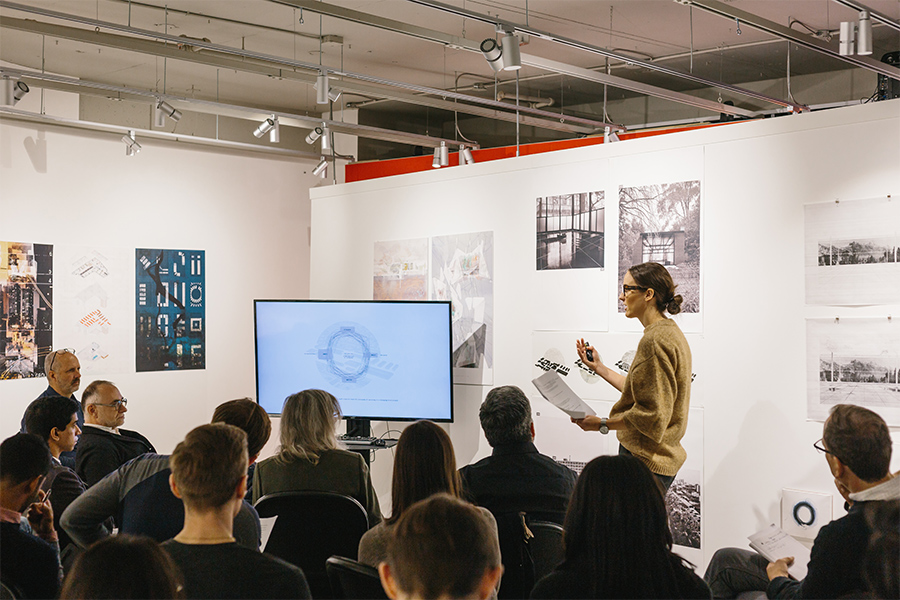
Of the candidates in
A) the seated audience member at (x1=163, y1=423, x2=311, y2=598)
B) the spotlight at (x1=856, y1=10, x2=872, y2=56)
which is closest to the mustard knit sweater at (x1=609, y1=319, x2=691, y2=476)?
the spotlight at (x1=856, y1=10, x2=872, y2=56)

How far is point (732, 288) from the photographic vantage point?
4395mm

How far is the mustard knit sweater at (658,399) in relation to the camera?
3.75 meters

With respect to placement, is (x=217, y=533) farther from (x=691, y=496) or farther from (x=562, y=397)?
(x=691, y=496)

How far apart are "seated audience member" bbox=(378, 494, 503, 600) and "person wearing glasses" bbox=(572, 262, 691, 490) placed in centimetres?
227

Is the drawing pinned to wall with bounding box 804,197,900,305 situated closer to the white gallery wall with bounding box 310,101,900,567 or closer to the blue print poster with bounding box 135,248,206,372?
the white gallery wall with bounding box 310,101,900,567

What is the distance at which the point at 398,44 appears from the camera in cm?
692

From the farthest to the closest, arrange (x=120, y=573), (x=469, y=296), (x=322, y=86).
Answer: (x=469, y=296) → (x=322, y=86) → (x=120, y=573)

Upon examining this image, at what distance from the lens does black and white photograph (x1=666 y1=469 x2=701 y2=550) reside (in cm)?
449

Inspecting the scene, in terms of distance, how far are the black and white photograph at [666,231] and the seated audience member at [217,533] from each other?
3079 mm

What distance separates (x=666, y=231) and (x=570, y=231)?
0.68 m

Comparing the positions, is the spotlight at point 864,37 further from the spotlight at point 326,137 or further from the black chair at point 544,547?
the spotlight at point 326,137

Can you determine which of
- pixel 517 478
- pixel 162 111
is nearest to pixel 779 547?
pixel 517 478

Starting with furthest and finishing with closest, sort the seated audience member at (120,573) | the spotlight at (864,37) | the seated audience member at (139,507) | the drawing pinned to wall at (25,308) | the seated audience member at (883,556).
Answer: the drawing pinned to wall at (25,308) → the spotlight at (864,37) → the seated audience member at (139,507) → the seated audience member at (883,556) → the seated audience member at (120,573)

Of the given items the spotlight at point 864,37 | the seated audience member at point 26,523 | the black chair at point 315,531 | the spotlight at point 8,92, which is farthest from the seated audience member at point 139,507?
the spotlight at point 8,92
